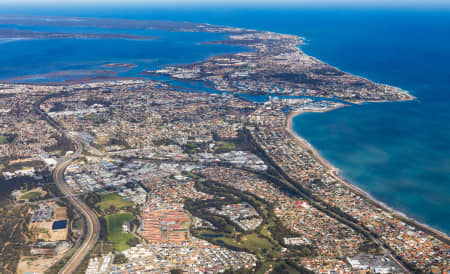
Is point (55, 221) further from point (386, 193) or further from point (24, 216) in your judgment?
point (386, 193)

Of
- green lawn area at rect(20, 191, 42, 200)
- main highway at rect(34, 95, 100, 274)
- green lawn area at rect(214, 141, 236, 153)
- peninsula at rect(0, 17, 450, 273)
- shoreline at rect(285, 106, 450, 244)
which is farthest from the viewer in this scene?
green lawn area at rect(214, 141, 236, 153)

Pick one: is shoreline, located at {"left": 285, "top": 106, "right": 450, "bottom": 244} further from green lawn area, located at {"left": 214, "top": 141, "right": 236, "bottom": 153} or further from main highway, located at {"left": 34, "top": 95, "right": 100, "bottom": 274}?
main highway, located at {"left": 34, "top": 95, "right": 100, "bottom": 274}

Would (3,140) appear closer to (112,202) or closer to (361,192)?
(112,202)

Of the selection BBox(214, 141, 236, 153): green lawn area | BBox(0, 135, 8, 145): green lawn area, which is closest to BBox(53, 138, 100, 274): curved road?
BBox(0, 135, 8, 145): green lawn area

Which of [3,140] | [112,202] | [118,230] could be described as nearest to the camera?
[118,230]

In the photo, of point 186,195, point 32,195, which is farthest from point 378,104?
point 32,195

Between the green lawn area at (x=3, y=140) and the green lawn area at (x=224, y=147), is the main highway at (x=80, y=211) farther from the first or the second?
the green lawn area at (x=224, y=147)
